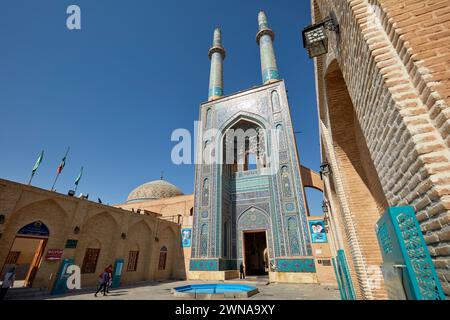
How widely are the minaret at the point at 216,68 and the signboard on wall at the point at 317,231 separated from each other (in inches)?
436

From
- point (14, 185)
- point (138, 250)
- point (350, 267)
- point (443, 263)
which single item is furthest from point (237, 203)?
point (443, 263)

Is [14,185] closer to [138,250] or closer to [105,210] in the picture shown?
[105,210]

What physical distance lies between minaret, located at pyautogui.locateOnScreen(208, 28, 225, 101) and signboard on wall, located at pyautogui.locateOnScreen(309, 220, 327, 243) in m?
11.1

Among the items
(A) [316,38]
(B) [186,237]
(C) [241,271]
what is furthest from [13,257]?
(A) [316,38]

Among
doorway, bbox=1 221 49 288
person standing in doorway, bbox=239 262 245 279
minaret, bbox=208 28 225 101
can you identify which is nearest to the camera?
doorway, bbox=1 221 49 288

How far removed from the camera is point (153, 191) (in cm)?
2219

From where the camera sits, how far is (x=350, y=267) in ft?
17.5

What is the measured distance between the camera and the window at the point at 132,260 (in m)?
11.1

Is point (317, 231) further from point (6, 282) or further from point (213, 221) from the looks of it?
point (6, 282)

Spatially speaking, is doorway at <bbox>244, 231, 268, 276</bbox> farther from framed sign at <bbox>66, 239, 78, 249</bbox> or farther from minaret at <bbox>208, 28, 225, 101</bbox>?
framed sign at <bbox>66, 239, 78, 249</bbox>


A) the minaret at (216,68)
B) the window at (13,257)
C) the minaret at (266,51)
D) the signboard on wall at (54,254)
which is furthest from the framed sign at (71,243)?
the minaret at (266,51)

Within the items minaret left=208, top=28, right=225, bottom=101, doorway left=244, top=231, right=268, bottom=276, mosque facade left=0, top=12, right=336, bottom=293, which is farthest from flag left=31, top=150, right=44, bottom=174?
doorway left=244, top=231, right=268, bottom=276

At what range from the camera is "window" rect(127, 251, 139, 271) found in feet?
36.3
